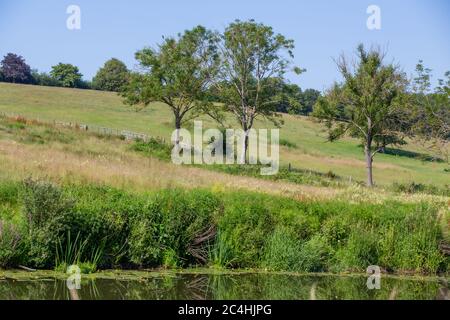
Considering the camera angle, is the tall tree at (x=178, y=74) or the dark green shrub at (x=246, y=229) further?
the tall tree at (x=178, y=74)

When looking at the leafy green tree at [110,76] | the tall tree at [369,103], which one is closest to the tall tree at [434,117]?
the tall tree at [369,103]

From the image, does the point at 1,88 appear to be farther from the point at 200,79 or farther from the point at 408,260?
the point at 408,260

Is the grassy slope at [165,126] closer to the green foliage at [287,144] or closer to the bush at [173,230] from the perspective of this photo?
the green foliage at [287,144]

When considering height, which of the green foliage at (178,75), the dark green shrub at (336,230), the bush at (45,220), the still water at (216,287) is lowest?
the still water at (216,287)

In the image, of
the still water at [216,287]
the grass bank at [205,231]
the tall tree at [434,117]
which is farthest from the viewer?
the tall tree at [434,117]

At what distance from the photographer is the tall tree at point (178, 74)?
2645 inches

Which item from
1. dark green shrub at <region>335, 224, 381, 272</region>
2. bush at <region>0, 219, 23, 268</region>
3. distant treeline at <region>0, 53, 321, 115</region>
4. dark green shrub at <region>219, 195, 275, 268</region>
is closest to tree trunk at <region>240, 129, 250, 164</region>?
dark green shrub at <region>219, 195, 275, 268</region>

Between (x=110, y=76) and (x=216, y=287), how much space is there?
134852mm

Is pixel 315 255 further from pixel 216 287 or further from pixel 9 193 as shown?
pixel 9 193

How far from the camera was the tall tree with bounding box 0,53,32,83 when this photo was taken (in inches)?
5320

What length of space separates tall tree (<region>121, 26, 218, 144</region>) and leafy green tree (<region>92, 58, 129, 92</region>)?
7420 centimetres

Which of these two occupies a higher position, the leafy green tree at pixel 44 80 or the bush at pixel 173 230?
the leafy green tree at pixel 44 80

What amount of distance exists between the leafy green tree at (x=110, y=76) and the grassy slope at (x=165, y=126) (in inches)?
881

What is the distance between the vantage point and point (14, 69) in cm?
13538
